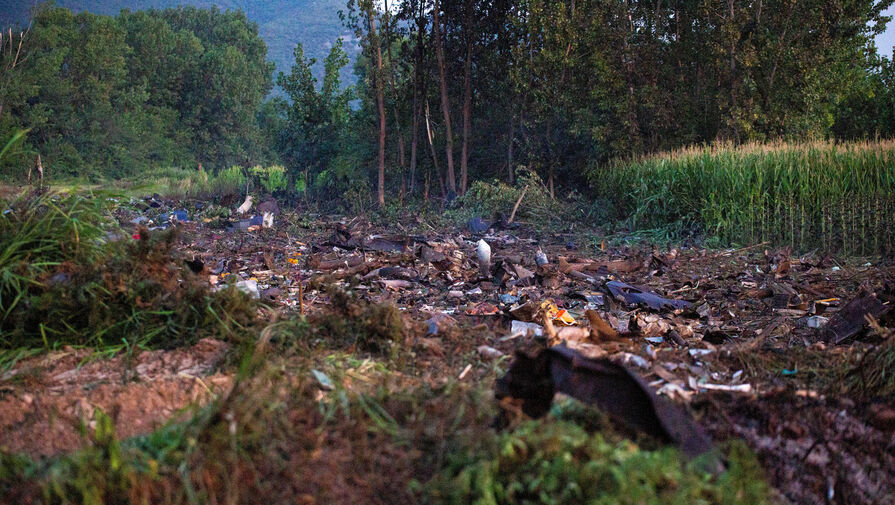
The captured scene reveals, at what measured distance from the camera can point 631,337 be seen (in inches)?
160

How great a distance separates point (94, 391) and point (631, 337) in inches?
117

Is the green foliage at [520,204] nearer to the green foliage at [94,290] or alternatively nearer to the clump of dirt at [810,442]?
the green foliage at [94,290]

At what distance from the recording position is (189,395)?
7.50 ft

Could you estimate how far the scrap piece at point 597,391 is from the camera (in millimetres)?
1770

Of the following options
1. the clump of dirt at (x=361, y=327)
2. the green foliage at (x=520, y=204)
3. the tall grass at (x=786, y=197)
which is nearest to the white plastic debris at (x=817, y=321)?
the clump of dirt at (x=361, y=327)

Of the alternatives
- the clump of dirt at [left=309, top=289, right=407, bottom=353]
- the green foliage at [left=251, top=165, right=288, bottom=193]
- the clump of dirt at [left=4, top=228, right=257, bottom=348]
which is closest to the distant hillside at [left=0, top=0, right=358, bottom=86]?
the green foliage at [left=251, top=165, right=288, bottom=193]

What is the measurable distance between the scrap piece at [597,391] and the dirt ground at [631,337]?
0.30 metres

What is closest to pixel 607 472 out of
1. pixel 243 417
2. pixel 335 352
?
pixel 243 417

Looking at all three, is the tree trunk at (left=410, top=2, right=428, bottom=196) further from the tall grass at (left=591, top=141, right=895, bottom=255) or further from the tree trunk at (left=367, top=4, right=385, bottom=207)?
the tall grass at (left=591, top=141, right=895, bottom=255)

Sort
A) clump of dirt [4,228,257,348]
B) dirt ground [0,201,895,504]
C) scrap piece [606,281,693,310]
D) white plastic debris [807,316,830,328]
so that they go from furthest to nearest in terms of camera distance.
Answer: scrap piece [606,281,693,310], white plastic debris [807,316,830,328], clump of dirt [4,228,257,348], dirt ground [0,201,895,504]

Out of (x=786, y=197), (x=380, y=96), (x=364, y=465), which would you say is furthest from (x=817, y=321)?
(x=380, y=96)

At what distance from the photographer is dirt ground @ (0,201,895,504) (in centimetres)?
205

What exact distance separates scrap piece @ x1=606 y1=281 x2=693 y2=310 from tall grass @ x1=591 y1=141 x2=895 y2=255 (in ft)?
17.1

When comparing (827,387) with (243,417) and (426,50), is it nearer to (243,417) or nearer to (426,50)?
(243,417)
